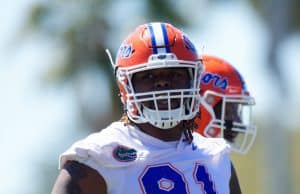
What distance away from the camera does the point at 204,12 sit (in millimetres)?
21297

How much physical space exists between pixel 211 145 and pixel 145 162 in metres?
0.41

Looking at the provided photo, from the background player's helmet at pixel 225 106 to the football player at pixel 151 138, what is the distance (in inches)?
44.9

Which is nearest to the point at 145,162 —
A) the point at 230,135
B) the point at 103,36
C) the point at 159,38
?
the point at 159,38

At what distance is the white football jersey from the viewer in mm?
5367

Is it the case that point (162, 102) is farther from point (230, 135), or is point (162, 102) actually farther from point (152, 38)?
point (230, 135)

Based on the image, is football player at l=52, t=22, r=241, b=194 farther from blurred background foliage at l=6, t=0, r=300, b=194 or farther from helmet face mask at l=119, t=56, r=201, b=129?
blurred background foliage at l=6, t=0, r=300, b=194

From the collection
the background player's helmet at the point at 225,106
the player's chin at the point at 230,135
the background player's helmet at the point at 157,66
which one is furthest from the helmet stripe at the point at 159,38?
the player's chin at the point at 230,135

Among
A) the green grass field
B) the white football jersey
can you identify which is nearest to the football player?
the white football jersey

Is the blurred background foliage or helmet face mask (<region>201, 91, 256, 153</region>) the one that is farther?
the blurred background foliage

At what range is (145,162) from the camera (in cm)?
546

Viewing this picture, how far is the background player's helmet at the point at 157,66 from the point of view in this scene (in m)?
5.45

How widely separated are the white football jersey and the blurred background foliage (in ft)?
44.9

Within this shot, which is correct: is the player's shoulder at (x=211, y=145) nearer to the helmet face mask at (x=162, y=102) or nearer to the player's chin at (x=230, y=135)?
the helmet face mask at (x=162, y=102)

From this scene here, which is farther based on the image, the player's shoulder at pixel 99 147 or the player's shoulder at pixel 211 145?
the player's shoulder at pixel 211 145
